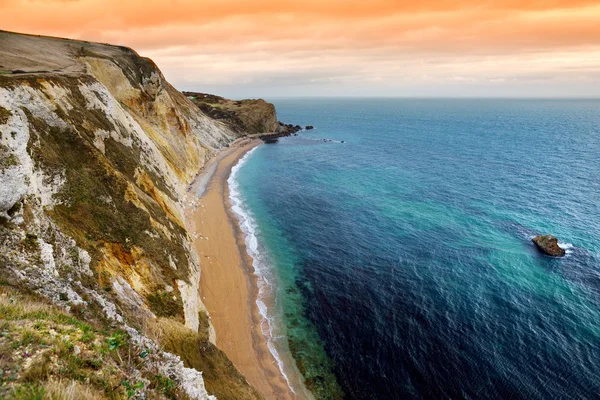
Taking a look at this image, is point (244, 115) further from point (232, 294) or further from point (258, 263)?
point (232, 294)

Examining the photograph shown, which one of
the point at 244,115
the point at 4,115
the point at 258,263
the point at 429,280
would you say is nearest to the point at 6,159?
the point at 4,115

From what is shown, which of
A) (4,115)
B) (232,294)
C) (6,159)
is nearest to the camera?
(6,159)

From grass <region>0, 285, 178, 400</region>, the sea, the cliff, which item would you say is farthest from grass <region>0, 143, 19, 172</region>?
the sea

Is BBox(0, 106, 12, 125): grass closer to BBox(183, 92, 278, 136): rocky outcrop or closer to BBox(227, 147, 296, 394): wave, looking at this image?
BBox(227, 147, 296, 394): wave

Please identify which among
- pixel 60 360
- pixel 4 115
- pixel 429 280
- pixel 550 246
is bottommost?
pixel 429 280

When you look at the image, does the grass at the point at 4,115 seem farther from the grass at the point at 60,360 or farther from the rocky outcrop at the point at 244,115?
the rocky outcrop at the point at 244,115

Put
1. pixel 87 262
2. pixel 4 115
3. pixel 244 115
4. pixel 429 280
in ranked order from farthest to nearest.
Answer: pixel 244 115
pixel 429 280
pixel 4 115
pixel 87 262

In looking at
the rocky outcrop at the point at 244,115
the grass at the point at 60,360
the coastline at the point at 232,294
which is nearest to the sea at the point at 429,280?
the coastline at the point at 232,294

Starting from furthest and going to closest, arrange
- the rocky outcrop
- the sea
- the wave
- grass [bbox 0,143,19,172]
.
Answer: the rocky outcrop < the wave < the sea < grass [bbox 0,143,19,172]

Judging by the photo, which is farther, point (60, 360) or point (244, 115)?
point (244, 115)
